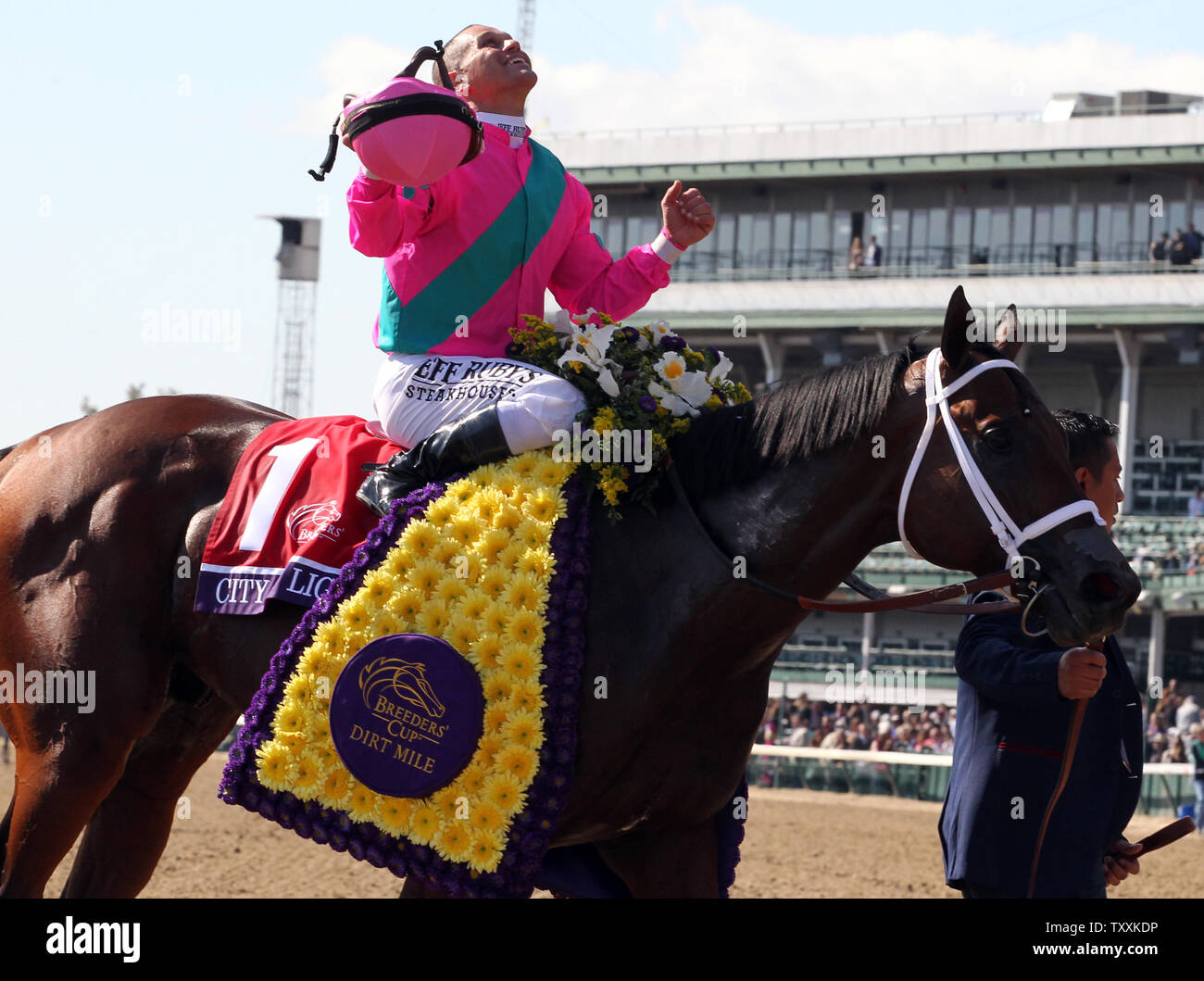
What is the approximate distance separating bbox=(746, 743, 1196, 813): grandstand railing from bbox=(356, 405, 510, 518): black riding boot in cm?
1124

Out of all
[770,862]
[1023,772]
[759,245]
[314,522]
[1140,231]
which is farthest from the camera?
[759,245]

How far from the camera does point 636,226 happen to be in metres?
30.0

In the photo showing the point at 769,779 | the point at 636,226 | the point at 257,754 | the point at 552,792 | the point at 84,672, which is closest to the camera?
the point at 552,792

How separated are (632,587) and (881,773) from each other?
39.8 ft

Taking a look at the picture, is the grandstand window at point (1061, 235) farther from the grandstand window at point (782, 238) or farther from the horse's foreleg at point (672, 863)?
the horse's foreleg at point (672, 863)

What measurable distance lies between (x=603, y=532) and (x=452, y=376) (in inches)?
21.6

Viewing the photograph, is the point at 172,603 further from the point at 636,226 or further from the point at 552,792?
the point at 636,226

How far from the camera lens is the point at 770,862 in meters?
9.98

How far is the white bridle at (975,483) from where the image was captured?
2.95 meters

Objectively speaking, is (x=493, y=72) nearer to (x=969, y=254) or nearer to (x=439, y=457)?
(x=439, y=457)

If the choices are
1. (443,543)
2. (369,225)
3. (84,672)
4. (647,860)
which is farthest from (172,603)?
(647,860)

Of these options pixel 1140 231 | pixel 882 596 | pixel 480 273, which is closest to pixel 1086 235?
pixel 1140 231

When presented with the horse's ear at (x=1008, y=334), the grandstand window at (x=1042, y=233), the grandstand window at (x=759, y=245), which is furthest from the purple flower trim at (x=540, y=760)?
the grandstand window at (x=759, y=245)

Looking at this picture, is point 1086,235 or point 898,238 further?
→ point 898,238
